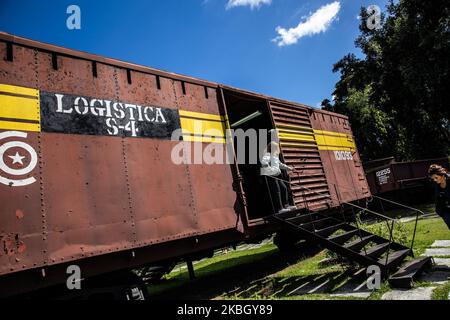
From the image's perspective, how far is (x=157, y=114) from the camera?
5.59 m

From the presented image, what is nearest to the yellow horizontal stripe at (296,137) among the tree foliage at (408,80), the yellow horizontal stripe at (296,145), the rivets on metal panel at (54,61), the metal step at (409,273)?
the yellow horizontal stripe at (296,145)

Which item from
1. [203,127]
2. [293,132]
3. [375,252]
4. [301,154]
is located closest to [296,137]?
[293,132]

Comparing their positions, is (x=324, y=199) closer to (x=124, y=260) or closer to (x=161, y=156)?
(x=161, y=156)

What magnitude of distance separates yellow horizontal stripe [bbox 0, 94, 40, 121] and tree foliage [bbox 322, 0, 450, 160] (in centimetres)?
1657

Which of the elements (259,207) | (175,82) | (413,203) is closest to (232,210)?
(175,82)

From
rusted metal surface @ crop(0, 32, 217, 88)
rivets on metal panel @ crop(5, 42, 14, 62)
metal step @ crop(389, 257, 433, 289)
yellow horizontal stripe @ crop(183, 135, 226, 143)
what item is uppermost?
rusted metal surface @ crop(0, 32, 217, 88)

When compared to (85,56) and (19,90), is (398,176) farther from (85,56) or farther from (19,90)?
(19,90)

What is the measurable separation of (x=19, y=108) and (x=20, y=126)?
242 mm

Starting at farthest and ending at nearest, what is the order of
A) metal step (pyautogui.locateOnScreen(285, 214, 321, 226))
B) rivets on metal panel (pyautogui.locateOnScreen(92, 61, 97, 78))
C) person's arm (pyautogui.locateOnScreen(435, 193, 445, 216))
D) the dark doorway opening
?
the dark doorway opening → metal step (pyautogui.locateOnScreen(285, 214, 321, 226)) → person's arm (pyautogui.locateOnScreen(435, 193, 445, 216)) → rivets on metal panel (pyautogui.locateOnScreen(92, 61, 97, 78))

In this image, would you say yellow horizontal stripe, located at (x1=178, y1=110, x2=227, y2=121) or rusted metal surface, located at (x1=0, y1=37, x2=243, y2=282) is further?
yellow horizontal stripe, located at (x1=178, y1=110, x2=227, y2=121)

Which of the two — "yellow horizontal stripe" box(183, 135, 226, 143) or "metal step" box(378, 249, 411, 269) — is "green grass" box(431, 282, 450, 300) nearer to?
"metal step" box(378, 249, 411, 269)

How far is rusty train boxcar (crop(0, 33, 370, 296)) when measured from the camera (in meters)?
3.88

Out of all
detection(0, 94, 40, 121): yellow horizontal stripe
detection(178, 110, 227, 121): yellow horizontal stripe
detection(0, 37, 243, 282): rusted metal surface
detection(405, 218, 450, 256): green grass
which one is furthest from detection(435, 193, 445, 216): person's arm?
detection(0, 94, 40, 121): yellow horizontal stripe
